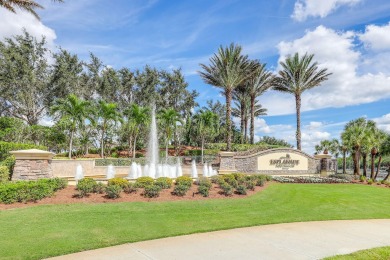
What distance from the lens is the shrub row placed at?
30.4 ft

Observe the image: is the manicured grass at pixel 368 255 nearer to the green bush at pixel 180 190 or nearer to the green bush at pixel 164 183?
the green bush at pixel 180 190

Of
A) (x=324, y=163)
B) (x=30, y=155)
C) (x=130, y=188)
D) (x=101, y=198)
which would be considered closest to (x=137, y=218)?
(x=101, y=198)

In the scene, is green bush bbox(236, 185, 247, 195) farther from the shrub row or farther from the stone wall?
the stone wall

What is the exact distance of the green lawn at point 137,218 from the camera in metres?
6.31

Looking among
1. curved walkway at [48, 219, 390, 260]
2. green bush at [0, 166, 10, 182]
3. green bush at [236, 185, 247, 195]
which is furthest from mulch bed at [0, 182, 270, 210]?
curved walkway at [48, 219, 390, 260]

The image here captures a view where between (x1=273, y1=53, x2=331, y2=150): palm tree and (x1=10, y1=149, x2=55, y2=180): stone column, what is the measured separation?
28655 millimetres

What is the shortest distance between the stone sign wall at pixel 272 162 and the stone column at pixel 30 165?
46.6ft

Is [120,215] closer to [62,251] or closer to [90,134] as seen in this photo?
[62,251]

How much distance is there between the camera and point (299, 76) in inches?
1346

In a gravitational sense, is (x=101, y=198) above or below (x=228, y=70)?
below

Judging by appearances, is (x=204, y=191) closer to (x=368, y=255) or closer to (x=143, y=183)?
(x=143, y=183)

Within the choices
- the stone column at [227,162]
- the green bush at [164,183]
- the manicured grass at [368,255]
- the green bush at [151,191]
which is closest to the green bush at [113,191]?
the green bush at [151,191]

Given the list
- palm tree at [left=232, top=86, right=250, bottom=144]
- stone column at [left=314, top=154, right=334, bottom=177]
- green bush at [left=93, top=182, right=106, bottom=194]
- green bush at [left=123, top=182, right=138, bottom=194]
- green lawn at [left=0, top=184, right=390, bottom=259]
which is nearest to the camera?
green lawn at [left=0, top=184, right=390, bottom=259]

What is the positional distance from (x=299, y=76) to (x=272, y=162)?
13528 mm
